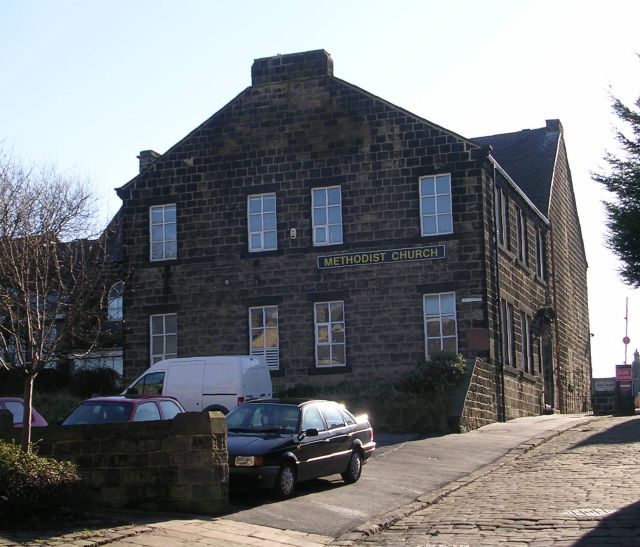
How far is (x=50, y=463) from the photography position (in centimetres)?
1207

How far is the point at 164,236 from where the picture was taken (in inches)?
1238

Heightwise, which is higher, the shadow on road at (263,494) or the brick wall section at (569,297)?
the brick wall section at (569,297)

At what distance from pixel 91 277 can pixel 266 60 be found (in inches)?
465

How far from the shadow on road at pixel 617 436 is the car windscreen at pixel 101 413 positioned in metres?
9.36

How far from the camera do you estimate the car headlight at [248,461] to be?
13750mm

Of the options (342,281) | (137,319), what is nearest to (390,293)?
(342,281)

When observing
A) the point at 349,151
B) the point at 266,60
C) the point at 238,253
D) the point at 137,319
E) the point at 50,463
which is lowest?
the point at 50,463

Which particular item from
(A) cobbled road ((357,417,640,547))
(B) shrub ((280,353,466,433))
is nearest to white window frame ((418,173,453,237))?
(B) shrub ((280,353,466,433))

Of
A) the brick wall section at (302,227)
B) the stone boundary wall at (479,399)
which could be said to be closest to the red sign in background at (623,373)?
the stone boundary wall at (479,399)

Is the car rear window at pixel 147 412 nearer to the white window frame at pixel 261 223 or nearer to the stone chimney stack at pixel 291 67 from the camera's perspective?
the white window frame at pixel 261 223

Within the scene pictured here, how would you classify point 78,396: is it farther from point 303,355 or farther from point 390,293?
point 390,293

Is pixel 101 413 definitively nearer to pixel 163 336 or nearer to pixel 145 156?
pixel 163 336

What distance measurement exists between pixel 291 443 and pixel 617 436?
33.4ft

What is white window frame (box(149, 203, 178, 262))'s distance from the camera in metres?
31.3
